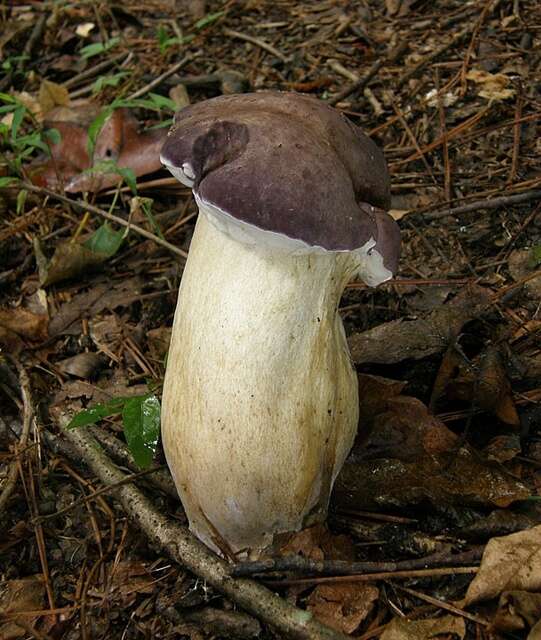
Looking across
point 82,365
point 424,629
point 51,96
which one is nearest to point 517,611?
point 424,629

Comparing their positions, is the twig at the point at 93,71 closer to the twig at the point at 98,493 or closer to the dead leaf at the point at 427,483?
the twig at the point at 98,493

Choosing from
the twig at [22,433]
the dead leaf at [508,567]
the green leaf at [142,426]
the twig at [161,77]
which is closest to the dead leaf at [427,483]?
the dead leaf at [508,567]

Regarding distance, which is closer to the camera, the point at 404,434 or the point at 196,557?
the point at 196,557

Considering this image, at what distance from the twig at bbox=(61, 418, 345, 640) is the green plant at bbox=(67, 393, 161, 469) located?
17cm

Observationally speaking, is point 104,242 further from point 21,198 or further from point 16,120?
point 16,120

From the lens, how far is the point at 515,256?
316cm

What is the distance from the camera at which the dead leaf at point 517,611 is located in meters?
1.82

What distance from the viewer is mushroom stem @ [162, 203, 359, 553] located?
2000mm

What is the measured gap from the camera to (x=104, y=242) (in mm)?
3418

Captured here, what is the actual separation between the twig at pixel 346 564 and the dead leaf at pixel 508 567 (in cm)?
7

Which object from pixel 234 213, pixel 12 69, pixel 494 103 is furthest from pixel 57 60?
pixel 234 213

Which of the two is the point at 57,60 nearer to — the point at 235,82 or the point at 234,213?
the point at 235,82

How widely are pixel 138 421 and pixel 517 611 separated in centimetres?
131

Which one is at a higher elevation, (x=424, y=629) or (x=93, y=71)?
(x=93, y=71)
